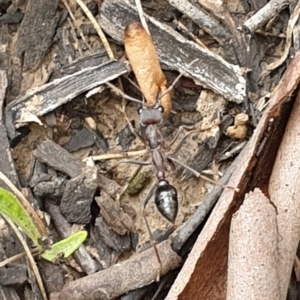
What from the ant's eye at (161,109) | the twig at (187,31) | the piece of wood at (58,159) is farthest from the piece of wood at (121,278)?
the twig at (187,31)

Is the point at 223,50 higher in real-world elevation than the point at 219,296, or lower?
higher

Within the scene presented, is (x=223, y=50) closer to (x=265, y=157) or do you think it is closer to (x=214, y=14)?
(x=214, y=14)

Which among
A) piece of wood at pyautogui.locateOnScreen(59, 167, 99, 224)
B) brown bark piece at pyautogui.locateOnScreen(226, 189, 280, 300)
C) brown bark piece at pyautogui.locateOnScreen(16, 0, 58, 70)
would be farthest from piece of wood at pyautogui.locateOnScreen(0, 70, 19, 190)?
brown bark piece at pyautogui.locateOnScreen(226, 189, 280, 300)

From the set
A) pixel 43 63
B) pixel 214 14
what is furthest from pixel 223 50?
pixel 43 63

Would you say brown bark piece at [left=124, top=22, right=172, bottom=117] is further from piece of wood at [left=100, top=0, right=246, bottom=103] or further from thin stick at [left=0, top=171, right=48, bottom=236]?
thin stick at [left=0, top=171, right=48, bottom=236]

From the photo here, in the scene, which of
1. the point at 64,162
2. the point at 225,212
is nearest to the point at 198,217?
the point at 225,212

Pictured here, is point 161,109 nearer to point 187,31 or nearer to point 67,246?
point 187,31

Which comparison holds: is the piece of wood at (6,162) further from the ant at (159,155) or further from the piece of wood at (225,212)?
the piece of wood at (225,212)
